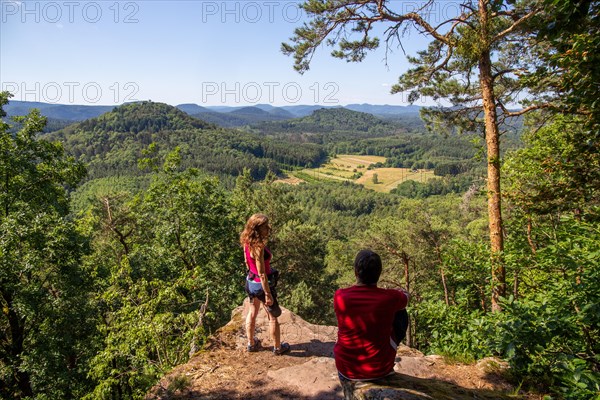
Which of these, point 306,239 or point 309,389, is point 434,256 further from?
point 309,389

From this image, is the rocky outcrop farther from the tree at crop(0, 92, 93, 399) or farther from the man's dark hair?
the tree at crop(0, 92, 93, 399)

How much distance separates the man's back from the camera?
2924 millimetres

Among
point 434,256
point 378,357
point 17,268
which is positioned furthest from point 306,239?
point 378,357

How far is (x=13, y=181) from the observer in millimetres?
10734

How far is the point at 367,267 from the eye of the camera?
9.58 ft

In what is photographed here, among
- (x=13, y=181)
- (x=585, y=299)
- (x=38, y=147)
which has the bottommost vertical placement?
(x=585, y=299)

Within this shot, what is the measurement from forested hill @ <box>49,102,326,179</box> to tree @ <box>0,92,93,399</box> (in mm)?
119315

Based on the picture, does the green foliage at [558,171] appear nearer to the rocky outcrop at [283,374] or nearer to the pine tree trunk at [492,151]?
the pine tree trunk at [492,151]

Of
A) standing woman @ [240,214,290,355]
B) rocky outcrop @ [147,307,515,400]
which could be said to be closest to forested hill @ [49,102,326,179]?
rocky outcrop @ [147,307,515,400]

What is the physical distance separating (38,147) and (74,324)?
6.21 meters

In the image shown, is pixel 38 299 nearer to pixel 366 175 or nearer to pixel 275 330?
pixel 275 330

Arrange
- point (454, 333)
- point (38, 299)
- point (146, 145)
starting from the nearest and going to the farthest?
point (454, 333) → point (38, 299) → point (146, 145)

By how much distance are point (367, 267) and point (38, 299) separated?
8683 millimetres

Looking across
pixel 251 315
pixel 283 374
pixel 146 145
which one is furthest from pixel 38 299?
pixel 146 145
